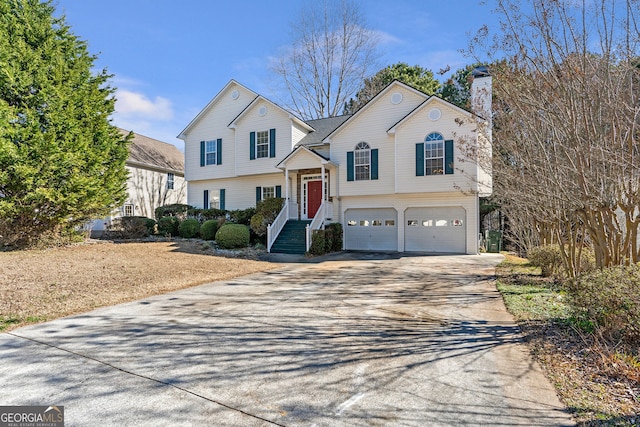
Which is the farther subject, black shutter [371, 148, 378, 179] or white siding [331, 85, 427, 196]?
black shutter [371, 148, 378, 179]

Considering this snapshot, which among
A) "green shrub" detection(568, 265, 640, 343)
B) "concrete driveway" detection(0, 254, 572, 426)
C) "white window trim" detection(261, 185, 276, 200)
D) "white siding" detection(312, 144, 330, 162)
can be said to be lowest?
"concrete driveway" detection(0, 254, 572, 426)

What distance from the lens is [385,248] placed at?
1867cm

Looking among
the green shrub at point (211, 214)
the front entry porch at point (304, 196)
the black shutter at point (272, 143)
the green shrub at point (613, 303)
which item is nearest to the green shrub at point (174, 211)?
the green shrub at point (211, 214)

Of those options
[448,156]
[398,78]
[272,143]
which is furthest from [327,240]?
[398,78]

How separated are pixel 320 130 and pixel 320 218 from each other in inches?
270

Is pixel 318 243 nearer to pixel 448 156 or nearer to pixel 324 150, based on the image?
pixel 324 150

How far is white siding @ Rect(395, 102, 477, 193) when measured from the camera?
16109 millimetres

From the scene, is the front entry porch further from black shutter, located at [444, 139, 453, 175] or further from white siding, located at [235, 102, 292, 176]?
black shutter, located at [444, 139, 453, 175]

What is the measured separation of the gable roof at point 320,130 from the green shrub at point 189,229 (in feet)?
24.9

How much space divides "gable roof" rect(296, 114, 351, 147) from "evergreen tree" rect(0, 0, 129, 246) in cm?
995

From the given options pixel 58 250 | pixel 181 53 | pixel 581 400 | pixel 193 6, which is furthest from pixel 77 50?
pixel 581 400

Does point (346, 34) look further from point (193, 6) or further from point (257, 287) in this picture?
point (257, 287)

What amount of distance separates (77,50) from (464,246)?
20271mm

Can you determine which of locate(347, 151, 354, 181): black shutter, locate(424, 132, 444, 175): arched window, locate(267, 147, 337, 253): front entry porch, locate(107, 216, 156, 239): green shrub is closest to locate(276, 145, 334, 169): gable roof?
locate(267, 147, 337, 253): front entry porch
